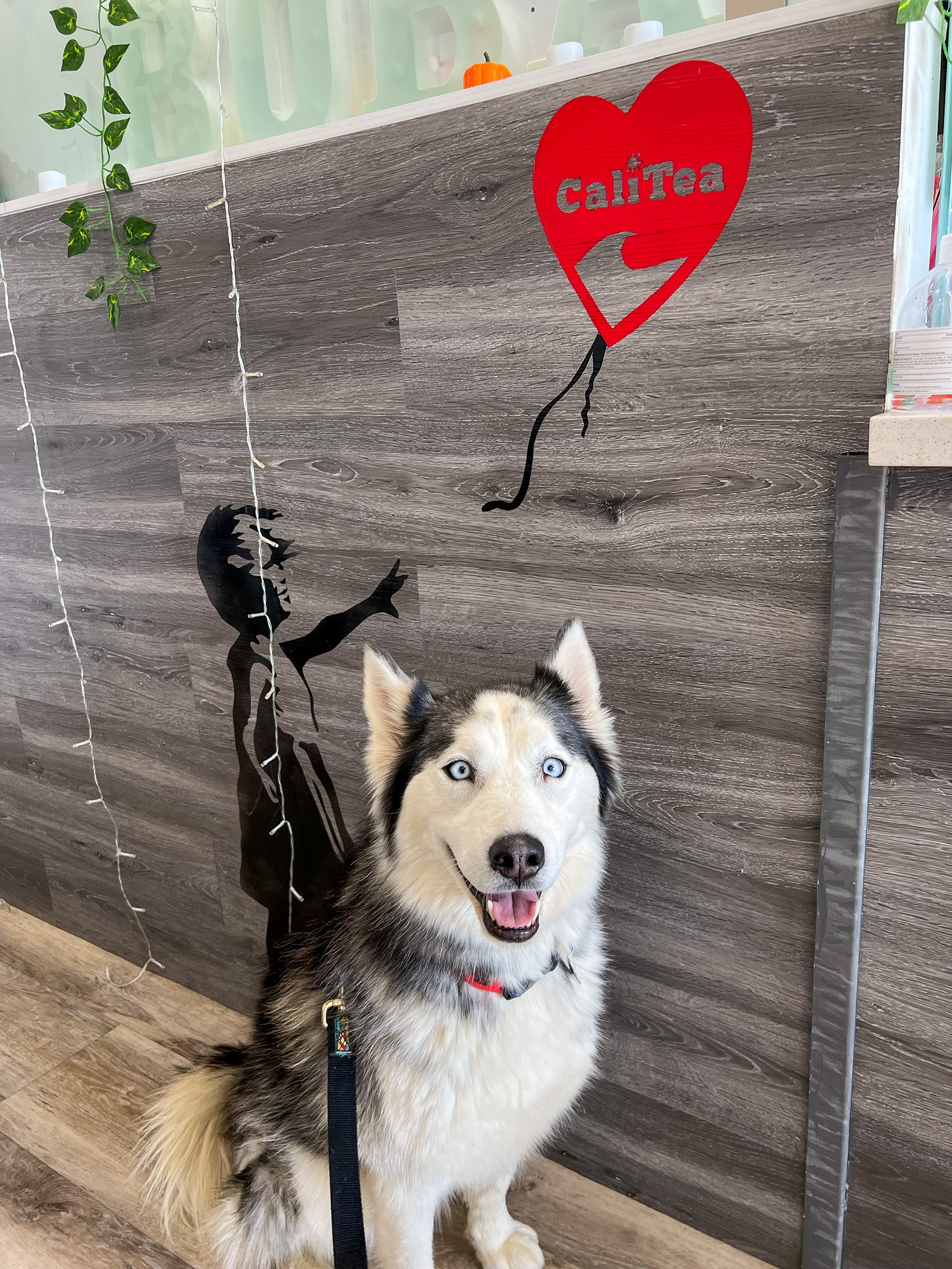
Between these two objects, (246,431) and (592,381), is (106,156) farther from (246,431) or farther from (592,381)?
(592,381)

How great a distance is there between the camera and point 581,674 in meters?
1.23

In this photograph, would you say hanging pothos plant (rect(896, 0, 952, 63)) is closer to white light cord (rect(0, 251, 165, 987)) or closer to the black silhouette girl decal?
the black silhouette girl decal

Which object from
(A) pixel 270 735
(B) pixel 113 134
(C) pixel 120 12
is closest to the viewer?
(C) pixel 120 12

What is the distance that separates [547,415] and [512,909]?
75 centimetres

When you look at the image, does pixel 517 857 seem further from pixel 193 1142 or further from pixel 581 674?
pixel 193 1142

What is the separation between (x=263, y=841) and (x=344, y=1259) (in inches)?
35.8

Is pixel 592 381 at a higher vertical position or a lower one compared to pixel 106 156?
lower

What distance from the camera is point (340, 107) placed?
5.15ft

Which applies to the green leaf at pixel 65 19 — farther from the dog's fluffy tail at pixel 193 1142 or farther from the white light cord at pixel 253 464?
the dog's fluffy tail at pixel 193 1142

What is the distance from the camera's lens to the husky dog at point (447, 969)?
1.11 meters

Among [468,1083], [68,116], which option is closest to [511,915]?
[468,1083]

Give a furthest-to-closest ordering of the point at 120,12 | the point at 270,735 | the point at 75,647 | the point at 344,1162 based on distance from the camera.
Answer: the point at 75,647
the point at 270,735
the point at 120,12
the point at 344,1162

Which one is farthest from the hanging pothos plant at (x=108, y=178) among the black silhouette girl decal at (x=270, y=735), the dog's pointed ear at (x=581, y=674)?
the dog's pointed ear at (x=581, y=674)

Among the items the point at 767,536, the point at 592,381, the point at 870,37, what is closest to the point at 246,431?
the point at 592,381
